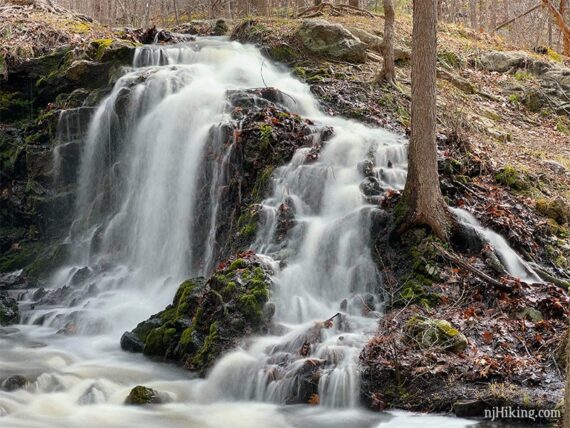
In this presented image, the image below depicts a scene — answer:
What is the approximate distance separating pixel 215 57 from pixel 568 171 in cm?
807

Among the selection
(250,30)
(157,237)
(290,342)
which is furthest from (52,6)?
(290,342)

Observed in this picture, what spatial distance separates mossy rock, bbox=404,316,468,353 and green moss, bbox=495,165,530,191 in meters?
4.23

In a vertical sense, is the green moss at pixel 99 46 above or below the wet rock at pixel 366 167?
above

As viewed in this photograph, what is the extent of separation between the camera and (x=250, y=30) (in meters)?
17.3

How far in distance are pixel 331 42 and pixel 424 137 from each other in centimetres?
728

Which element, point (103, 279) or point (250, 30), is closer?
point (103, 279)

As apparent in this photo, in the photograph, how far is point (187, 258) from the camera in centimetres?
1184

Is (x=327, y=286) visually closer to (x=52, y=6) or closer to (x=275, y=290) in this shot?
(x=275, y=290)

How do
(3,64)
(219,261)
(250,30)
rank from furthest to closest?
(250,30) < (3,64) < (219,261)

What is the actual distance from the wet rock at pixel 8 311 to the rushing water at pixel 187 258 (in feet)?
0.81

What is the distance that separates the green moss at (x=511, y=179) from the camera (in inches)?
446

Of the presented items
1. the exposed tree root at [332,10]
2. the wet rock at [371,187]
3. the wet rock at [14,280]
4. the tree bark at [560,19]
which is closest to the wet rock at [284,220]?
the wet rock at [371,187]

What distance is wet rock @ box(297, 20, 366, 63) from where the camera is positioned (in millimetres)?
15891

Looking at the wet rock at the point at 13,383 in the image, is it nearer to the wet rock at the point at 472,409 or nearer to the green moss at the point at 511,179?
the wet rock at the point at 472,409
